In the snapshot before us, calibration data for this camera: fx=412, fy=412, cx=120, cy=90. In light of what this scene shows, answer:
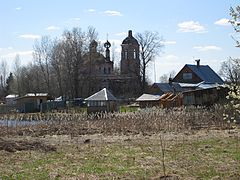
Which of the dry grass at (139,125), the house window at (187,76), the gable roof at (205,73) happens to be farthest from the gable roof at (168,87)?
the dry grass at (139,125)

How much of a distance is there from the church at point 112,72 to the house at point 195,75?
8.09 meters

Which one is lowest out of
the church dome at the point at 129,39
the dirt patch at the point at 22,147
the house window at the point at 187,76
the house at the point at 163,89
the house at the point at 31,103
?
the dirt patch at the point at 22,147

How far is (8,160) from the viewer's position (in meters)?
12.8

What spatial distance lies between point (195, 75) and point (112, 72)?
20731mm

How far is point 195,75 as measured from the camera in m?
67.7

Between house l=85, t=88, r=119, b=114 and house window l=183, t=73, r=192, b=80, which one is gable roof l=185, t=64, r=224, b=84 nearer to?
house window l=183, t=73, r=192, b=80

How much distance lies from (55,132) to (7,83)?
85.7 metres

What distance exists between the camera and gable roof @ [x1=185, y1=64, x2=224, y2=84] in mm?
67625

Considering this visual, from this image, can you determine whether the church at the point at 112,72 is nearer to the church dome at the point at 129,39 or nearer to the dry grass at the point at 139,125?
the church dome at the point at 129,39

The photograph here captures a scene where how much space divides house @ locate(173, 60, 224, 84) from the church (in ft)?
26.5

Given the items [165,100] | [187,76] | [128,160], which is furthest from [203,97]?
[187,76]

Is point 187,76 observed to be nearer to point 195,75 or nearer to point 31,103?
point 195,75

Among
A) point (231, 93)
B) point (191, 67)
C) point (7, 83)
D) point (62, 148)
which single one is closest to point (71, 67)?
point (191, 67)

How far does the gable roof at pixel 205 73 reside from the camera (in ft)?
222
